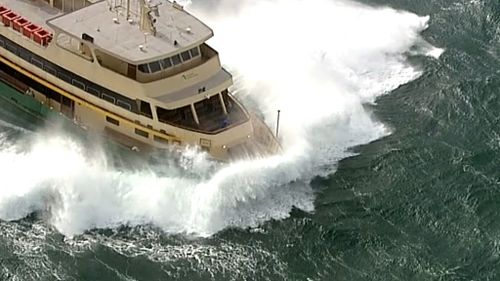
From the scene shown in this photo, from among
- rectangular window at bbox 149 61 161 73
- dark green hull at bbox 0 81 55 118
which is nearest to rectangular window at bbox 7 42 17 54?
dark green hull at bbox 0 81 55 118

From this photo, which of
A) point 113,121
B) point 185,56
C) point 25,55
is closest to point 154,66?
point 185,56

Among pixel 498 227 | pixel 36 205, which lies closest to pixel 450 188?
pixel 498 227

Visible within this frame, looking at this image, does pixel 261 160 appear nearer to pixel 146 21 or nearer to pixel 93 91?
pixel 146 21

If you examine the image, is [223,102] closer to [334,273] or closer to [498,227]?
[334,273]

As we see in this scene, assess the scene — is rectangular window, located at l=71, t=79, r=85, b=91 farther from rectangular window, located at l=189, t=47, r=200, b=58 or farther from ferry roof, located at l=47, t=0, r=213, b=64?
rectangular window, located at l=189, t=47, r=200, b=58

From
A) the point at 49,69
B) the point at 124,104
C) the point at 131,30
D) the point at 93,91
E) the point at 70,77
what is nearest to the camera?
the point at 124,104

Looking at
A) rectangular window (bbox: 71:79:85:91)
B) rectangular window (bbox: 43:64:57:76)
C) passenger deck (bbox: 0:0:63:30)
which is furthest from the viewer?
passenger deck (bbox: 0:0:63:30)

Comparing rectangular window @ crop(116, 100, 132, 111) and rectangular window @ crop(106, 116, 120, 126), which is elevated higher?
rectangular window @ crop(116, 100, 132, 111)
